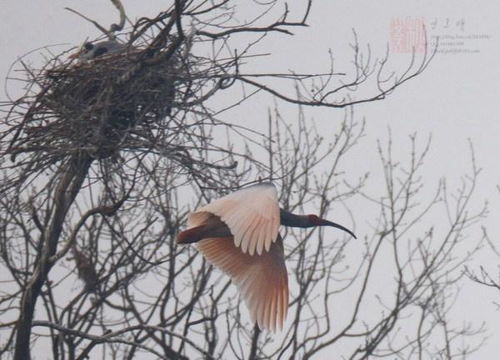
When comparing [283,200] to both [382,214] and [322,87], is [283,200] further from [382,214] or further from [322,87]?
[322,87]

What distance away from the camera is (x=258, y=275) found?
7383 millimetres

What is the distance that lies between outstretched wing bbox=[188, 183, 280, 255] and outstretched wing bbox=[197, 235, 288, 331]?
0.47 m

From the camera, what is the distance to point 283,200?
11.3 meters

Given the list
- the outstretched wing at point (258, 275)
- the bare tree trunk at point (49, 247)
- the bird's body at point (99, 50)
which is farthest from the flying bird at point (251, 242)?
the bird's body at point (99, 50)

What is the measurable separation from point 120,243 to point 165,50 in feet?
12.1

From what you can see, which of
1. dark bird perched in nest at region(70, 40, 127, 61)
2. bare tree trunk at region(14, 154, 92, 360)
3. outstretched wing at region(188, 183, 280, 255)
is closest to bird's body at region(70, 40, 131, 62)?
dark bird perched in nest at region(70, 40, 127, 61)

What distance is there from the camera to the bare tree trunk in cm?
759

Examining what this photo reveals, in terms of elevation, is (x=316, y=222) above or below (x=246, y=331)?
below

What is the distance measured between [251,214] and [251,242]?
0.58 ft

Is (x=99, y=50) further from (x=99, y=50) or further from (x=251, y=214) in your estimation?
(x=251, y=214)

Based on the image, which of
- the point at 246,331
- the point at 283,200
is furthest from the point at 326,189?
the point at 246,331

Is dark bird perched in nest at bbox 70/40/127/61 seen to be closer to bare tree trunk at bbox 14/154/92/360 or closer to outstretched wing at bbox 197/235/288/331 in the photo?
bare tree trunk at bbox 14/154/92/360

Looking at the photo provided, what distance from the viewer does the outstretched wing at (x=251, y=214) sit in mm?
6590

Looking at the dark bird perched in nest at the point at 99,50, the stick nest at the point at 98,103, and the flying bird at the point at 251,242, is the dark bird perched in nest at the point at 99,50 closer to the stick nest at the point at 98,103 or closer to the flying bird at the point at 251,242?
the stick nest at the point at 98,103
